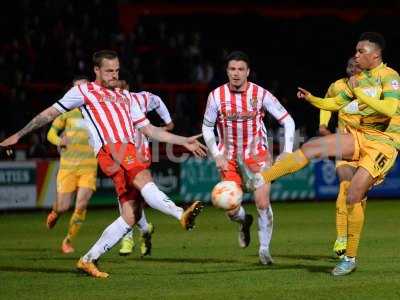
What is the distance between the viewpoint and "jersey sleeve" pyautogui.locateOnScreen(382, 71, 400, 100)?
1012 centimetres

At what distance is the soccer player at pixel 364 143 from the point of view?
1009cm

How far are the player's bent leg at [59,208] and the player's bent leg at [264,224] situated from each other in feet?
10.8

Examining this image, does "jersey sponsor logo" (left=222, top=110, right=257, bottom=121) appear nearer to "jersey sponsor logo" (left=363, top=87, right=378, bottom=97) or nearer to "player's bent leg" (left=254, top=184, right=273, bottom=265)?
"player's bent leg" (left=254, top=184, right=273, bottom=265)

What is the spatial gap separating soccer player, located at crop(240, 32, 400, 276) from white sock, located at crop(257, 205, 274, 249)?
41.4 inches

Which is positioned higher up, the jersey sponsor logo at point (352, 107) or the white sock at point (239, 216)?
the jersey sponsor logo at point (352, 107)

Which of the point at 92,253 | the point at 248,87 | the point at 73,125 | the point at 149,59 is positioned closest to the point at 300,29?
the point at 149,59

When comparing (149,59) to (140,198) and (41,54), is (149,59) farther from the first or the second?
(140,198)

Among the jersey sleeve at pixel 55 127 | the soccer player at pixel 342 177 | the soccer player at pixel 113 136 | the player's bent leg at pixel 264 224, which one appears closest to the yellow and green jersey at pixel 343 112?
the soccer player at pixel 342 177

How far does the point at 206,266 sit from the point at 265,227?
2.80 feet

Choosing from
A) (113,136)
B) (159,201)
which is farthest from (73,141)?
A: (159,201)

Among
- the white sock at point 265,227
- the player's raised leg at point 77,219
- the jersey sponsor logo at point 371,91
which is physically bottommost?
the player's raised leg at point 77,219

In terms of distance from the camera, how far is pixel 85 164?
1416 centimetres

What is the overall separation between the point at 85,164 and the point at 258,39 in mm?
13336

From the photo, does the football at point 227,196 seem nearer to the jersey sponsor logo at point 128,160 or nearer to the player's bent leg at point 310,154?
the player's bent leg at point 310,154
